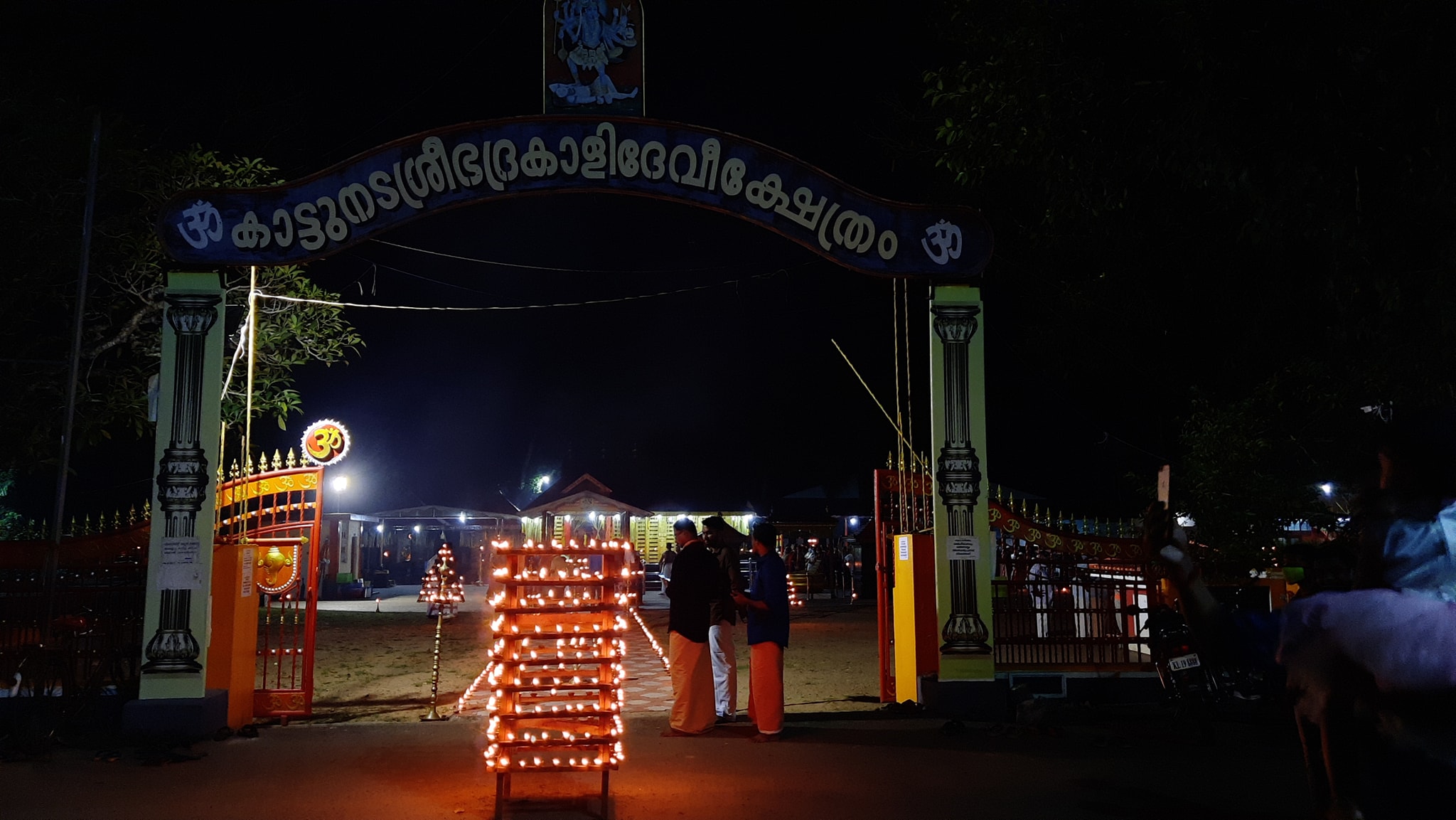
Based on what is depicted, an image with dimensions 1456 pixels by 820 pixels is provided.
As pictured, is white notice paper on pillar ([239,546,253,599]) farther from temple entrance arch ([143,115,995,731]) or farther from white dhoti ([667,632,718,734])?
white dhoti ([667,632,718,734])

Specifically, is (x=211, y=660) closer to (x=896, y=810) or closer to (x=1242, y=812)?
(x=896, y=810)

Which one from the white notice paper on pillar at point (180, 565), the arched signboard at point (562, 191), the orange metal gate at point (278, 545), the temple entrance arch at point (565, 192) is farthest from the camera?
the orange metal gate at point (278, 545)

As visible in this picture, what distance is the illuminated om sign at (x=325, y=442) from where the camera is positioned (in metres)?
10.6

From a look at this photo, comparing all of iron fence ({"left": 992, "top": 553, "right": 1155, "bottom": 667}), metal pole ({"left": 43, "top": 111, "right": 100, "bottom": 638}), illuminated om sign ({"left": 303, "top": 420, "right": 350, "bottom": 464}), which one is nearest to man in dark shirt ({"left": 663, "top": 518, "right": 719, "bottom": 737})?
iron fence ({"left": 992, "top": 553, "right": 1155, "bottom": 667})

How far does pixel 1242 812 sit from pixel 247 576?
8426 mm

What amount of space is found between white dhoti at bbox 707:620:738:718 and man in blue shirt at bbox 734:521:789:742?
0.40 m

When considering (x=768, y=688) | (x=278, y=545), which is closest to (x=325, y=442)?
(x=278, y=545)

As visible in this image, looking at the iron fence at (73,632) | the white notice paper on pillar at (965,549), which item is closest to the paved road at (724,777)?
the iron fence at (73,632)

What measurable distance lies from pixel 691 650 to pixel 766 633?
2.23ft

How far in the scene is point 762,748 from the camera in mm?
8727

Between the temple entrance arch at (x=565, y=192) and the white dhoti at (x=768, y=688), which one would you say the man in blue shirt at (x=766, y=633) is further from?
the temple entrance arch at (x=565, y=192)

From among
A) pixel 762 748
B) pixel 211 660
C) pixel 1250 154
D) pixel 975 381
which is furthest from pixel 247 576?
pixel 1250 154

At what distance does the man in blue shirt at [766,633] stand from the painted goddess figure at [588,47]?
4341 millimetres

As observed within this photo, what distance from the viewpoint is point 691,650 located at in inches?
367
